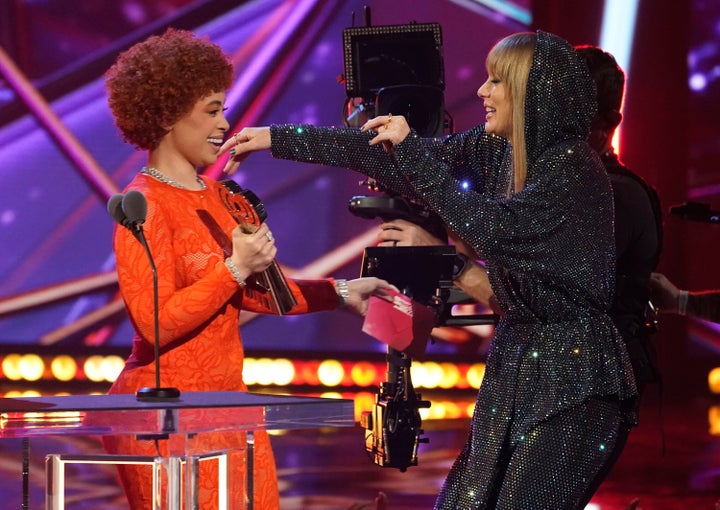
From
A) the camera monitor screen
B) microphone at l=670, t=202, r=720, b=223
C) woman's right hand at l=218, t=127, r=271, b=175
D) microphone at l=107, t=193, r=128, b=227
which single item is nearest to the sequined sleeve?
woman's right hand at l=218, t=127, r=271, b=175

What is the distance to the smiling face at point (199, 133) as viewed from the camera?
8.07 ft

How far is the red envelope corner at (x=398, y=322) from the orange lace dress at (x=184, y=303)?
0.38 m

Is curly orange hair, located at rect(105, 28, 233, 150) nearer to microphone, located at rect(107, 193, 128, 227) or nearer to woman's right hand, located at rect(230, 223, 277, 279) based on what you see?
woman's right hand, located at rect(230, 223, 277, 279)

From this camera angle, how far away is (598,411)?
82.5 inches

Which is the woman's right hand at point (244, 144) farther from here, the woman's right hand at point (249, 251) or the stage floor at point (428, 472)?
the stage floor at point (428, 472)

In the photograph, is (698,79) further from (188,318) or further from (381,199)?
(188,318)

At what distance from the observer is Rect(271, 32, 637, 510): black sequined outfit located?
205 centimetres

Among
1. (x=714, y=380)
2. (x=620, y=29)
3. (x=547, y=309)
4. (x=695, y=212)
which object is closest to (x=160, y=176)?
(x=547, y=309)

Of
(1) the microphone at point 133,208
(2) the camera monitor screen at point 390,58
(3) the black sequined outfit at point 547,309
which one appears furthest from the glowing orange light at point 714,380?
(1) the microphone at point 133,208

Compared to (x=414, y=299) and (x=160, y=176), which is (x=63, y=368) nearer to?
(x=414, y=299)

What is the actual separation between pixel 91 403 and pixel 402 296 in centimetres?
111

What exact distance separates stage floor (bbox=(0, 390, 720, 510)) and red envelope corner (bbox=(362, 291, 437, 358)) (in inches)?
30.0

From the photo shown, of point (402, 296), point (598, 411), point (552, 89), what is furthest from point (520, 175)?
point (402, 296)

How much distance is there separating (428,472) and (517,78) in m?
2.75
